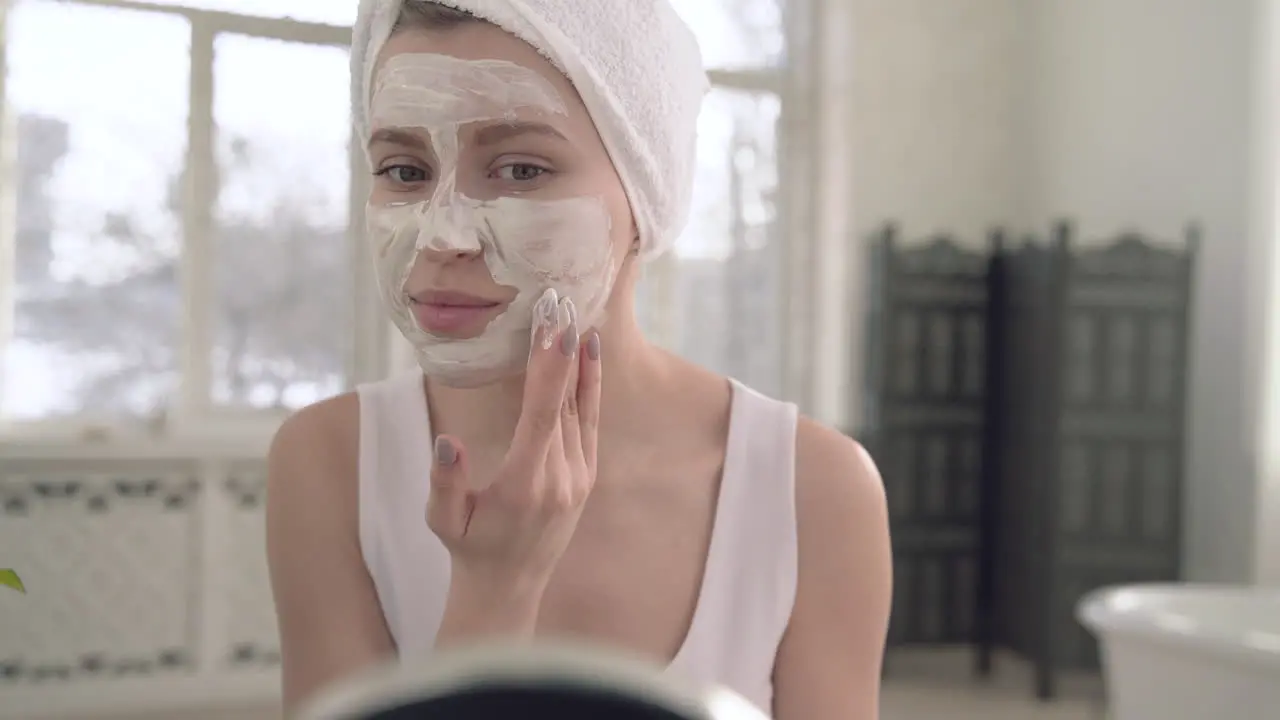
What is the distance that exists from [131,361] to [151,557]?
55 cm

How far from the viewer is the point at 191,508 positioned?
2.74 metres

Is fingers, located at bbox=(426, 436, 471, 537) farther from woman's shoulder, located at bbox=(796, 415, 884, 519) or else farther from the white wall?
the white wall

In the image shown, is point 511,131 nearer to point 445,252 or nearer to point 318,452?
point 445,252

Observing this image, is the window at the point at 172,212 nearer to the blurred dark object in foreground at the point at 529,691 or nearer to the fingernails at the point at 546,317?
the fingernails at the point at 546,317

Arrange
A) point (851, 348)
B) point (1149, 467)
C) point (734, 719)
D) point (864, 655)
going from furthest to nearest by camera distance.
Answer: point (851, 348) < point (1149, 467) < point (864, 655) < point (734, 719)

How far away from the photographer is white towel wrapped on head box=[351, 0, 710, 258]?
60 centimetres

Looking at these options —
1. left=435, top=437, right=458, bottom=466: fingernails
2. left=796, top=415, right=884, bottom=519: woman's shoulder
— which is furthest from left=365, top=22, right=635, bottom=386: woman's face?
left=796, top=415, right=884, bottom=519: woman's shoulder

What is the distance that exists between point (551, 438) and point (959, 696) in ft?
9.15

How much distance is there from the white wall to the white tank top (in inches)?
96.2

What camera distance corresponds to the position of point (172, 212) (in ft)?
9.33

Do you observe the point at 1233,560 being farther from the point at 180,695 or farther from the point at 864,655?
the point at 180,695

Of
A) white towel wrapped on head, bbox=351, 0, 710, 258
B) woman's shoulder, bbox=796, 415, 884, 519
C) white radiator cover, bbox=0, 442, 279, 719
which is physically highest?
white towel wrapped on head, bbox=351, 0, 710, 258

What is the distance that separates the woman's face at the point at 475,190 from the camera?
0.60 metres

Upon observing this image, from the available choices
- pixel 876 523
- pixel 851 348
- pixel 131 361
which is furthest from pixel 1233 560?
pixel 131 361
